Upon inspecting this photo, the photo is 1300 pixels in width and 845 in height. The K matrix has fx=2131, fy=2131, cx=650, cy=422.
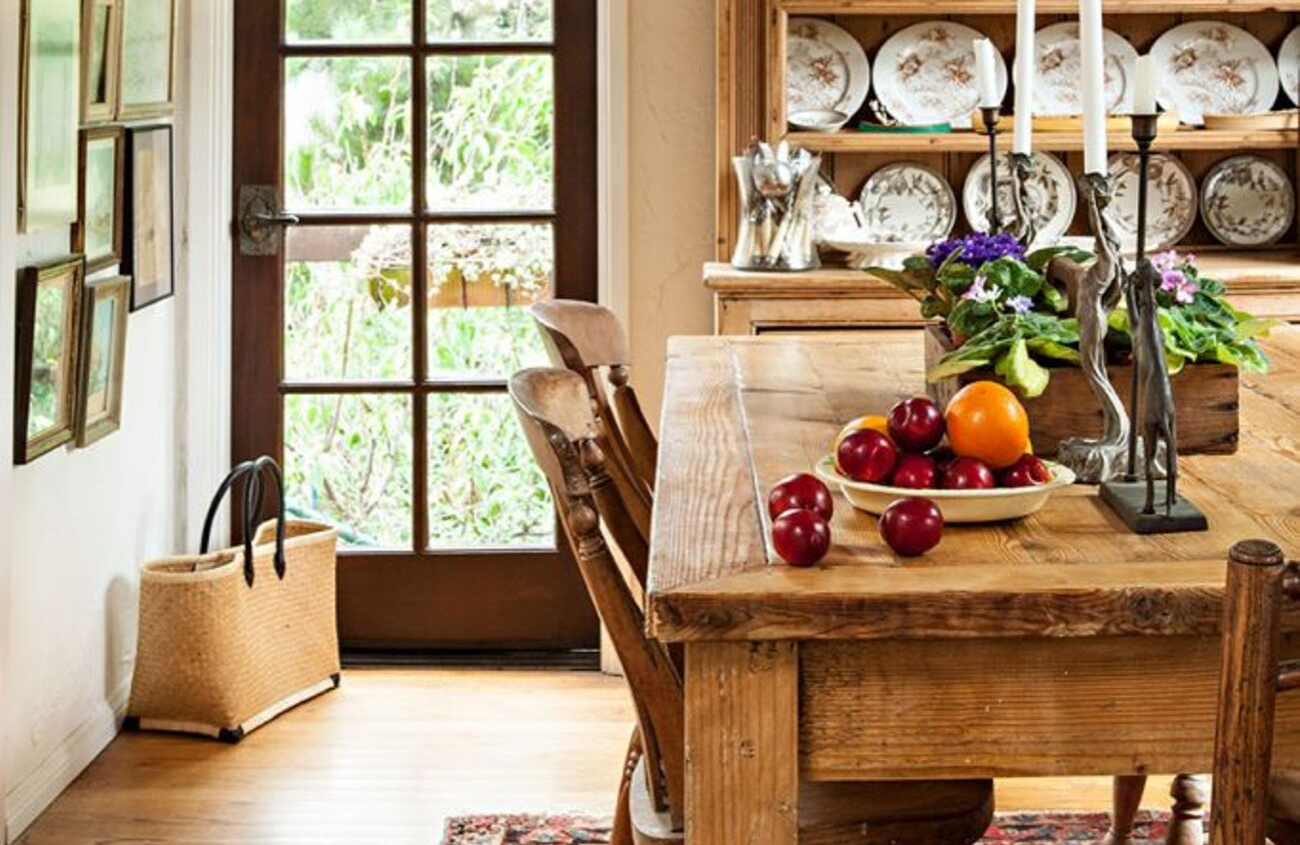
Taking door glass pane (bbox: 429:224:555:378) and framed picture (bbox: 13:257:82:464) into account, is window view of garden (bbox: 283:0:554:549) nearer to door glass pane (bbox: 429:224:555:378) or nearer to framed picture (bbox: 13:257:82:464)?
A: door glass pane (bbox: 429:224:555:378)

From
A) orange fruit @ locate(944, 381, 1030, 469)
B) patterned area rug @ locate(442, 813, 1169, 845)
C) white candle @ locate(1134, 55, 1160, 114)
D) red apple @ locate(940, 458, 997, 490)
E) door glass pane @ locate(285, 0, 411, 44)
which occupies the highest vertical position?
door glass pane @ locate(285, 0, 411, 44)

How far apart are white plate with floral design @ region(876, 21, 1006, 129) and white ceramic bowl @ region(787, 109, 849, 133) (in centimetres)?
16

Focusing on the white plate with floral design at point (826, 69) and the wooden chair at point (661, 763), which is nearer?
the wooden chair at point (661, 763)

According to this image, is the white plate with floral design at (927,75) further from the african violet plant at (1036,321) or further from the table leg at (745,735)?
the table leg at (745,735)

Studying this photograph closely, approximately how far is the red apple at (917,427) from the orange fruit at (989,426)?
0.02 m

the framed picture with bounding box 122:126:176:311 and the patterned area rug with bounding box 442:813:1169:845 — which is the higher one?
the framed picture with bounding box 122:126:176:311

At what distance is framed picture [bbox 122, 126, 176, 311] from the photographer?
4.24 metres

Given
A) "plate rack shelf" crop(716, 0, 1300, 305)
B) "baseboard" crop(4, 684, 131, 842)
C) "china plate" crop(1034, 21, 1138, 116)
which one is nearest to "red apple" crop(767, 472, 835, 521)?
"baseboard" crop(4, 684, 131, 842)

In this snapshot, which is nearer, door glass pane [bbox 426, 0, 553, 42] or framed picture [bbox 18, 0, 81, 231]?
framed picture [bbox 18, 0, 81, 231]

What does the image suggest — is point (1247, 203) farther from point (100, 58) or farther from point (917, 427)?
point (917, 427)

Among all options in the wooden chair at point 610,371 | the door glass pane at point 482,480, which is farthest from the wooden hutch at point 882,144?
the wooden chair at point 610,371

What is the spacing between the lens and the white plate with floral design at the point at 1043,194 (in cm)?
484

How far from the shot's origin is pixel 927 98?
481 cm

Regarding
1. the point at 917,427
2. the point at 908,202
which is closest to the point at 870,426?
the point at 917,427
